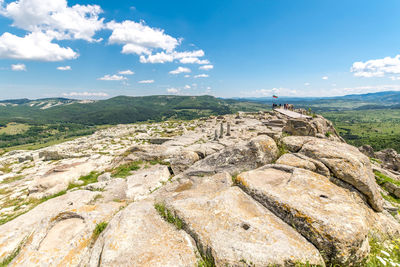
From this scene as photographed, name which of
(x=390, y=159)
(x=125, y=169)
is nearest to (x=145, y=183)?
(x=125, y=169)

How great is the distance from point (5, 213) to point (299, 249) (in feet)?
64.2

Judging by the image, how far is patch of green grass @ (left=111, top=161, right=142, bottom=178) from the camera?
55.6 feet

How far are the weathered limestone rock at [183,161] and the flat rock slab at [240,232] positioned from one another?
25.0 ft

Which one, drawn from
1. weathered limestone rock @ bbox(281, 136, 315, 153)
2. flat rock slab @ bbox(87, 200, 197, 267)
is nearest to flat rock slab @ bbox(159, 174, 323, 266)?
flat rock slab @ bbox(87, 200, 197, 267)

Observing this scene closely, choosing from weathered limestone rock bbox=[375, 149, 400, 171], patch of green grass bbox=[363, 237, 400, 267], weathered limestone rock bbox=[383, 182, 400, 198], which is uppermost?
patch of green grass bbox=[363, 237, 400, 267]

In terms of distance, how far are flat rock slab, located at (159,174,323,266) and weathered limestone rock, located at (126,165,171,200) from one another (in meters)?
5.92

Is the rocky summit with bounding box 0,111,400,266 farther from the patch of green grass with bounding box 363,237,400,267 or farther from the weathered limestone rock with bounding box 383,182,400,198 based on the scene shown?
the weathered limestone rock with bounding box 383,182,400,198

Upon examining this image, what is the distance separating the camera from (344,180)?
27.1 feet

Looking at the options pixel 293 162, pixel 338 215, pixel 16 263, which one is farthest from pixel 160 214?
pixel 293 162

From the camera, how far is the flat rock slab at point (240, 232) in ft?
14.8

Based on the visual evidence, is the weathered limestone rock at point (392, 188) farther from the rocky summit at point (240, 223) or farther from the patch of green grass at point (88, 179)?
the patch of green grass at point (88, 179)

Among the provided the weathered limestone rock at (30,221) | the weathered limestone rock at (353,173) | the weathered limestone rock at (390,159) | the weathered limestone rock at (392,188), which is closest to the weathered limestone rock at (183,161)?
the weathered limestone rock at (30,221)

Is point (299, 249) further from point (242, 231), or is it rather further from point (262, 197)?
point (262, 197)

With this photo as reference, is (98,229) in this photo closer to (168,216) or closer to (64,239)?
(64,239)
